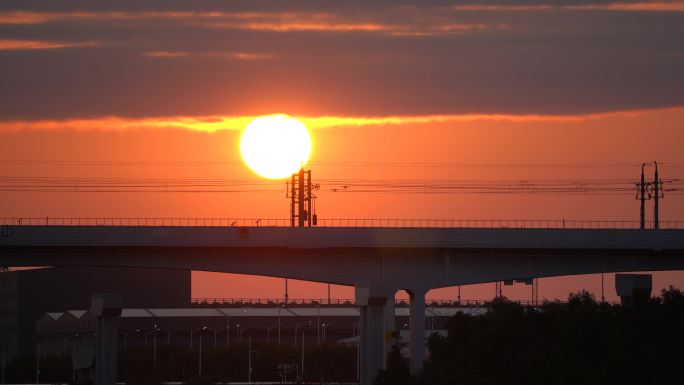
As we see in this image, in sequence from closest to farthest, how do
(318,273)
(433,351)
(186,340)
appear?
(433,351)
(318,273)
(186,340)

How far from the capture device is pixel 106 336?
102 metres

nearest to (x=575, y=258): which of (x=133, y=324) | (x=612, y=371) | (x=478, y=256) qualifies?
(x=478, y=256)

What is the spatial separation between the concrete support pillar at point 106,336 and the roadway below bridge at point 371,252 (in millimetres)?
2927

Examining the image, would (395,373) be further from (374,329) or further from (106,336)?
(106,336)

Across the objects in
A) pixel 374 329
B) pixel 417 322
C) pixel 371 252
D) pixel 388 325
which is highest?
pixel 371 252

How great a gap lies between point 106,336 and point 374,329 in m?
20.1

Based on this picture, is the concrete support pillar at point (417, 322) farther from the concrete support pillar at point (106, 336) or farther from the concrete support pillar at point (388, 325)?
the concrete support pillar at point (106, 336)

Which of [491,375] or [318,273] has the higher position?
[318,273]

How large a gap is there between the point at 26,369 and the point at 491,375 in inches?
3347

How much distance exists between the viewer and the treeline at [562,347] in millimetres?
67875

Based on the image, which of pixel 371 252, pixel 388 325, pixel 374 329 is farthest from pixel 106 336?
pixel 374 329

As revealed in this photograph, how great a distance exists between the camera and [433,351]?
96.7 meters

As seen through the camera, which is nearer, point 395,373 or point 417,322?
point 395,373

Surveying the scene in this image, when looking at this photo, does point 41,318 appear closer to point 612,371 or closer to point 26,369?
point 26,369
